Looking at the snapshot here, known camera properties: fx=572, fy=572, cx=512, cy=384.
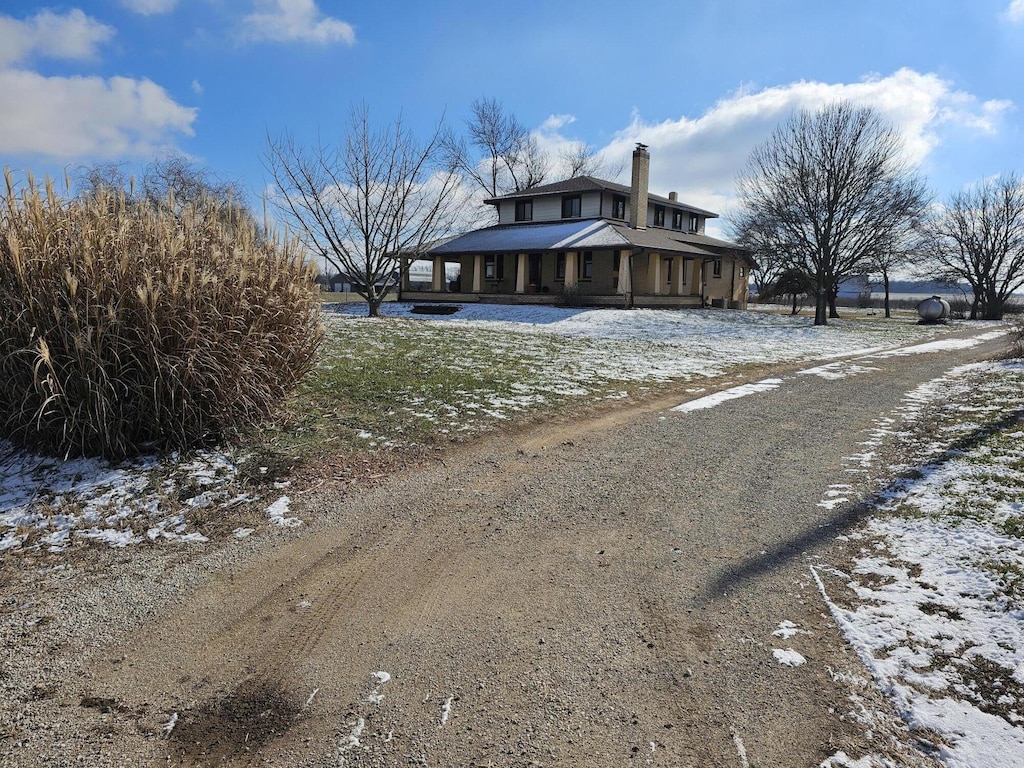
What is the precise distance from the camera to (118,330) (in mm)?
4586

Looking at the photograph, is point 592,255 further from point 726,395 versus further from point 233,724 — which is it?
point 233,724

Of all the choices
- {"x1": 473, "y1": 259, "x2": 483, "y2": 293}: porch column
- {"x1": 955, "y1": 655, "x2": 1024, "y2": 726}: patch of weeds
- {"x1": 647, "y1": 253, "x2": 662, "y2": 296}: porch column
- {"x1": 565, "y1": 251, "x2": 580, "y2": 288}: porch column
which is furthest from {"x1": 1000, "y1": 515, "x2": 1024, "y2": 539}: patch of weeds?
{"x1": 473, "y1": 259, "x2": 483, "y2": 293}: porch column

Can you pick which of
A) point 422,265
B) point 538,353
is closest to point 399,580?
point 538,353

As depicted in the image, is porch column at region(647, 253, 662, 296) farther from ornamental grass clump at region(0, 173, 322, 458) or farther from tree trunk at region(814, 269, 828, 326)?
ornamental grass clump at region(0, 173, 322, 458)

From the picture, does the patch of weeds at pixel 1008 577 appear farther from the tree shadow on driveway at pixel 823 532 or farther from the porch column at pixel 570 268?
the porch column at pixel 570 268

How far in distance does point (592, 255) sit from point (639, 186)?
581 cm

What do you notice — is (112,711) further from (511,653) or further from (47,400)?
(47,400)

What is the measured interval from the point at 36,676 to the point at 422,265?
193ft

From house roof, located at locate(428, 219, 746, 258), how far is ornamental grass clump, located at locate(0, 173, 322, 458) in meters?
23.6

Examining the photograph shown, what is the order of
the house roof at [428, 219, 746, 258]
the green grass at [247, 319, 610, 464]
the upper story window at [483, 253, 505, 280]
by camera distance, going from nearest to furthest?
1. the green grass at [247, 319, 610, 464]
2. the house roof at [428, 219, 746, 258]
3. the upper story window at [483, 253, 505, 280]

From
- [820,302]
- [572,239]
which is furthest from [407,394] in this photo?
[820,302]

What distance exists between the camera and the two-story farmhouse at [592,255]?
94.6ft

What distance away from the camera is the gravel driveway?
2186mm

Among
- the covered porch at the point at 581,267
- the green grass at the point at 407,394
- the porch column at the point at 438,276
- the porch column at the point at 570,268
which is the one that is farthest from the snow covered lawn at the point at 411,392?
the porch column at the point at 438,276
